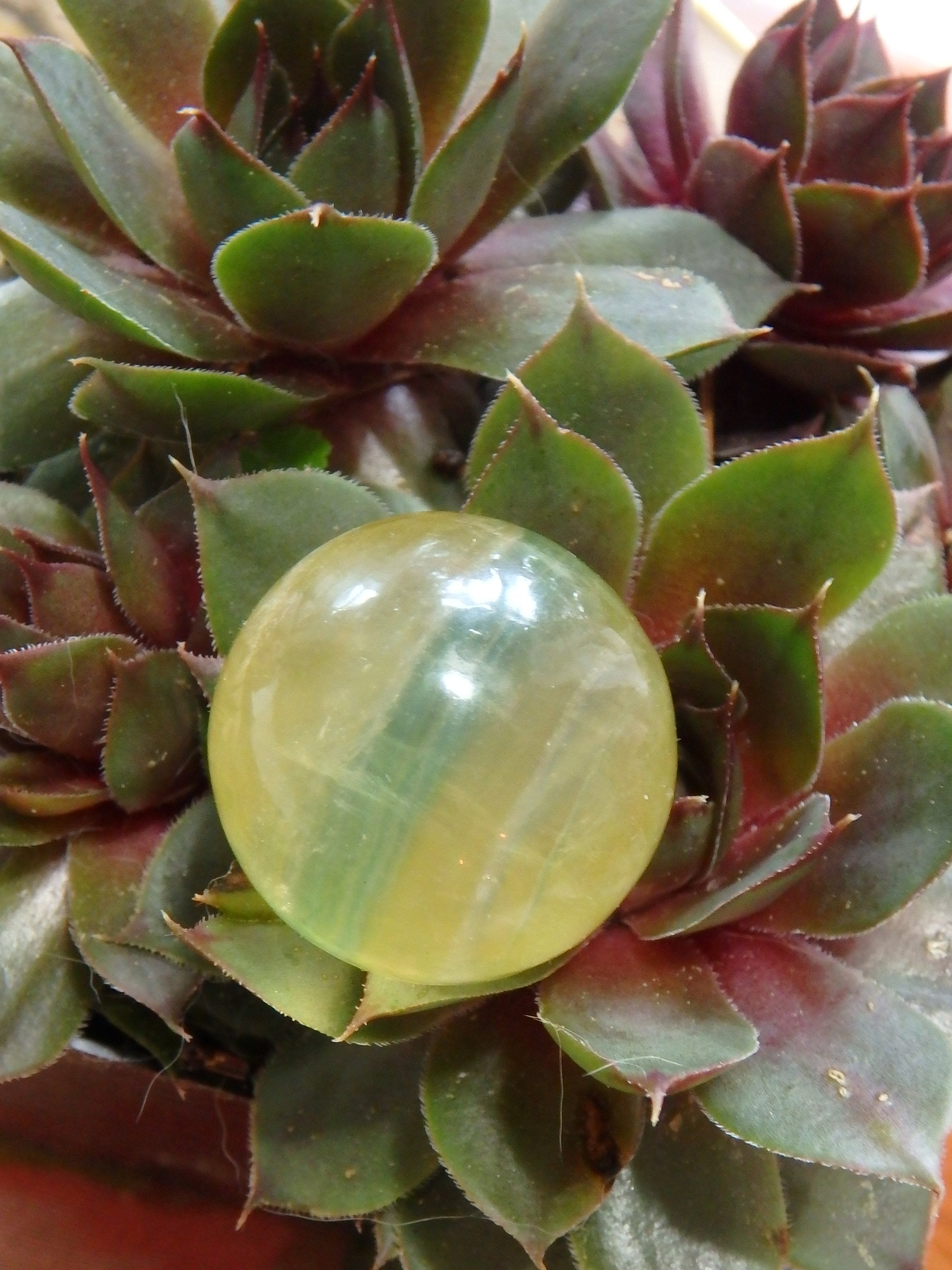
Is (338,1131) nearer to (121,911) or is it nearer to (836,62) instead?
(121,911)

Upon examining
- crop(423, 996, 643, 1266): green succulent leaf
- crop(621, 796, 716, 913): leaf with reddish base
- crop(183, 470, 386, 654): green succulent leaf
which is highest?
crop(183, 470, 386, 654): green succulent leaf

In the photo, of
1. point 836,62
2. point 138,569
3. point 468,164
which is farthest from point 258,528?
point 836,62

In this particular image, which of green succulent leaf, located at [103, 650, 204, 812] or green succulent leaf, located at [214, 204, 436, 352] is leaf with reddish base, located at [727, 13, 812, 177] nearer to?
green succulent leaf, located at [214, 204, 436, 352]

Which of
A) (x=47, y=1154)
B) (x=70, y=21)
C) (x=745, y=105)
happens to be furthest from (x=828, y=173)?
(x=47, y=1154)

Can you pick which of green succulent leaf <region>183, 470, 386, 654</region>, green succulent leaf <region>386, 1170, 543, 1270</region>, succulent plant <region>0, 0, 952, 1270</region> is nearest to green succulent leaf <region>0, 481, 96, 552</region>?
succulent plant <region>0, 0, 952, 1270</region>

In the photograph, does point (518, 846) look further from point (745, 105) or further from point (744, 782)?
point (745, 105)

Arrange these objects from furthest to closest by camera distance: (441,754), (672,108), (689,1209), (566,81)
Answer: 1. (672,108)
2. (566,81)
3. (689,1209)
4. (441,754)

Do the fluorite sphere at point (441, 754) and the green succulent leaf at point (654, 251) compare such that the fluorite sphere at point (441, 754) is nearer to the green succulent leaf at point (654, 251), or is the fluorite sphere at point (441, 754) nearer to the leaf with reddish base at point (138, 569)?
the leaf with reddish base at point (138, 569)
